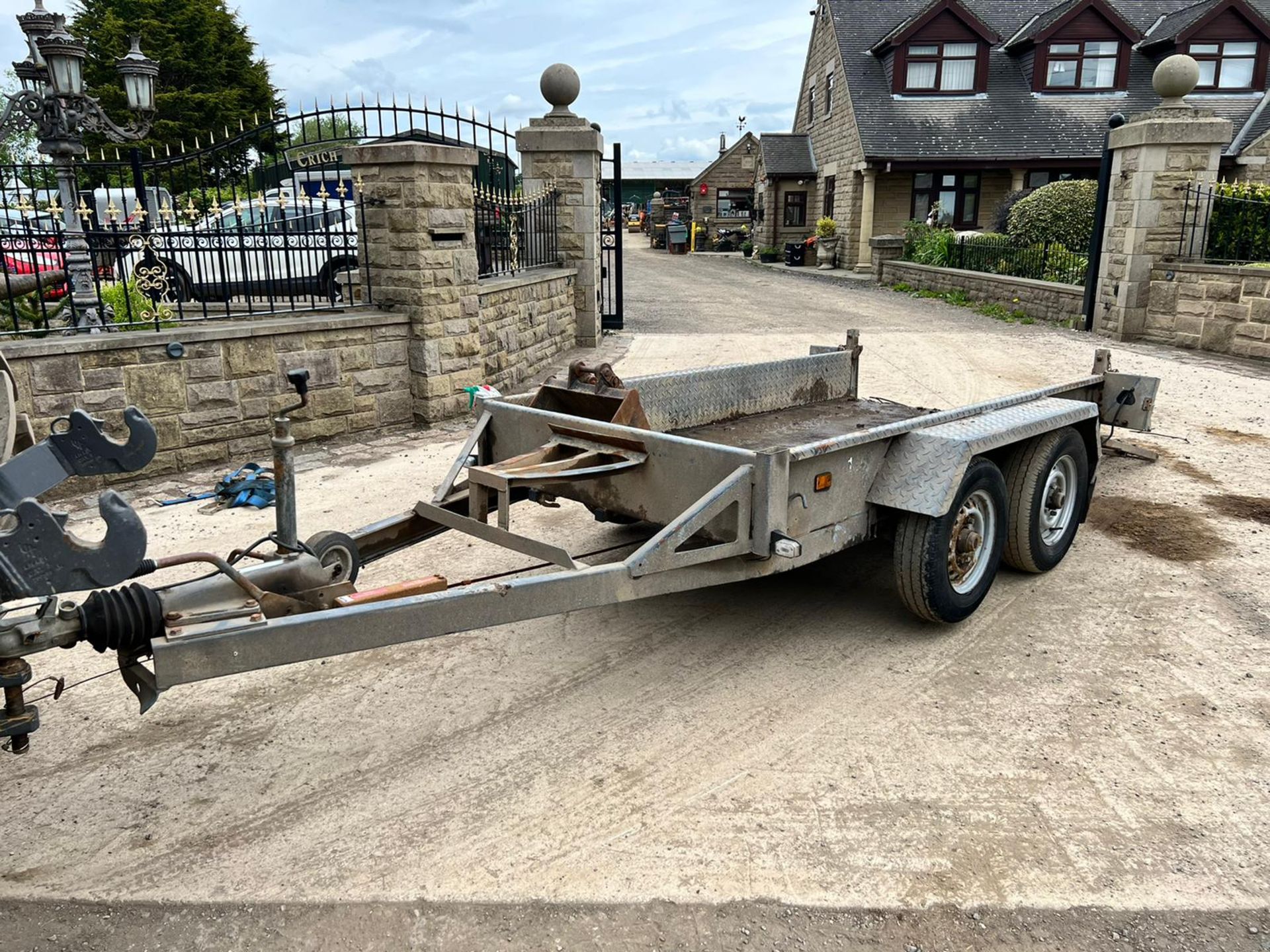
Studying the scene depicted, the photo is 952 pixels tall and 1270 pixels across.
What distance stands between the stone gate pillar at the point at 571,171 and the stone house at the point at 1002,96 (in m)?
17.2

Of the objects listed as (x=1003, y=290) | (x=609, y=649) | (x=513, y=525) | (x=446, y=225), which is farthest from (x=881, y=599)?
(x=1003, y=290)

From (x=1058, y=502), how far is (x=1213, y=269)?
9.73 metres

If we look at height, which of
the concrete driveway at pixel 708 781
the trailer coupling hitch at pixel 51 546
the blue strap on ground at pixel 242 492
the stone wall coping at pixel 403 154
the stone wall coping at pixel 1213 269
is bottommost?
the concrete driveway at pixel 708 781

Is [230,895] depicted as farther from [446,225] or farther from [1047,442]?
[446,225]

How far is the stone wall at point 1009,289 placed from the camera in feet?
51.5

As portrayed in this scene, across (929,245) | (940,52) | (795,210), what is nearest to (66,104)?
(929,245)

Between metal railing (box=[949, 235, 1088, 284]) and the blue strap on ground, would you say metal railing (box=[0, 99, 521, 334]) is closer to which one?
the blue strap on ground

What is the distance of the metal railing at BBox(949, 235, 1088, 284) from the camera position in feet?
54.6

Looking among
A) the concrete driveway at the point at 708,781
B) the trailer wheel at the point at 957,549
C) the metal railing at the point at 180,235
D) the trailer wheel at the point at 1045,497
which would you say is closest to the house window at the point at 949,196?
the metal railing at the point at 180,235

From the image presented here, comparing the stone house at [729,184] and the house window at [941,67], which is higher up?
the house window at [941,67]

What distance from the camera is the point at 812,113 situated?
122ft

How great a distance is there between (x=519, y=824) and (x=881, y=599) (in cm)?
257

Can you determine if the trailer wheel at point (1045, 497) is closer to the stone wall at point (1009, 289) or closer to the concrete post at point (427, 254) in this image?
the concrete post at point (427, 254)

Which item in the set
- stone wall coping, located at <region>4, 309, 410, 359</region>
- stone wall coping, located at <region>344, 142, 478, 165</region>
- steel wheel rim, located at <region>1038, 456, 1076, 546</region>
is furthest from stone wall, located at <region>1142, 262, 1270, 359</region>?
stone wall coping, located at <region>4, 309, 410, 359</region>
